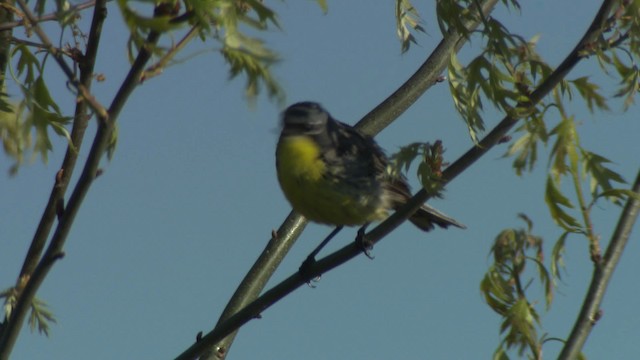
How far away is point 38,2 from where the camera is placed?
3963mm

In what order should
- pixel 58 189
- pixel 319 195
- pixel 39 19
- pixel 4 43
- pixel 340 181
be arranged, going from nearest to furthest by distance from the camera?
pixel 39 19
pixel 58 189
pixel 4 43
pixel 319 195
pixel 340 181

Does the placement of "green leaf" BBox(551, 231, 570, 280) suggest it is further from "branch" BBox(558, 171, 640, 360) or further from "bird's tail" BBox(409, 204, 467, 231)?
"bird's tail" BBox(409, 204, 467, 231)

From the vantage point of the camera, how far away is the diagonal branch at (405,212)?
3477mm

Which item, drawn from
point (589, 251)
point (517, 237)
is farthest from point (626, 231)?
point (517, 237)

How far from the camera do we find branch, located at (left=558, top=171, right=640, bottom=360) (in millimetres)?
3160

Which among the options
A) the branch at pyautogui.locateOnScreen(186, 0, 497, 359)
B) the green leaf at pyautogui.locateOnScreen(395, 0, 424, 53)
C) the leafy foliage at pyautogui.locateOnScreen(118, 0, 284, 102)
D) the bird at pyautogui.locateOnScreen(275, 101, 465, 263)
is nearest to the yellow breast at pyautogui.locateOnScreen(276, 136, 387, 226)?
the bird at pyautogui.locateOnScreen(275, 101, 465, 263)

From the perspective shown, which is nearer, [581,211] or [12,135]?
[581,211]

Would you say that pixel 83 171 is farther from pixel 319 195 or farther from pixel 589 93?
pixel 319 195

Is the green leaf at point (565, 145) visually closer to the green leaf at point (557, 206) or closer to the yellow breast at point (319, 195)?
the green leaf at point (557, 206)

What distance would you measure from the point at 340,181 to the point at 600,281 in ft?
9.25

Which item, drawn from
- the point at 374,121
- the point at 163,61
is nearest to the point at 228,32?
the point at 163,61

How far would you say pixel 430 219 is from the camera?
20.7ft

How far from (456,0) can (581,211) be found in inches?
33.2

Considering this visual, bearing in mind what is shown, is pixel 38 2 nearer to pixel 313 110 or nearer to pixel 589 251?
pixel 589 251
